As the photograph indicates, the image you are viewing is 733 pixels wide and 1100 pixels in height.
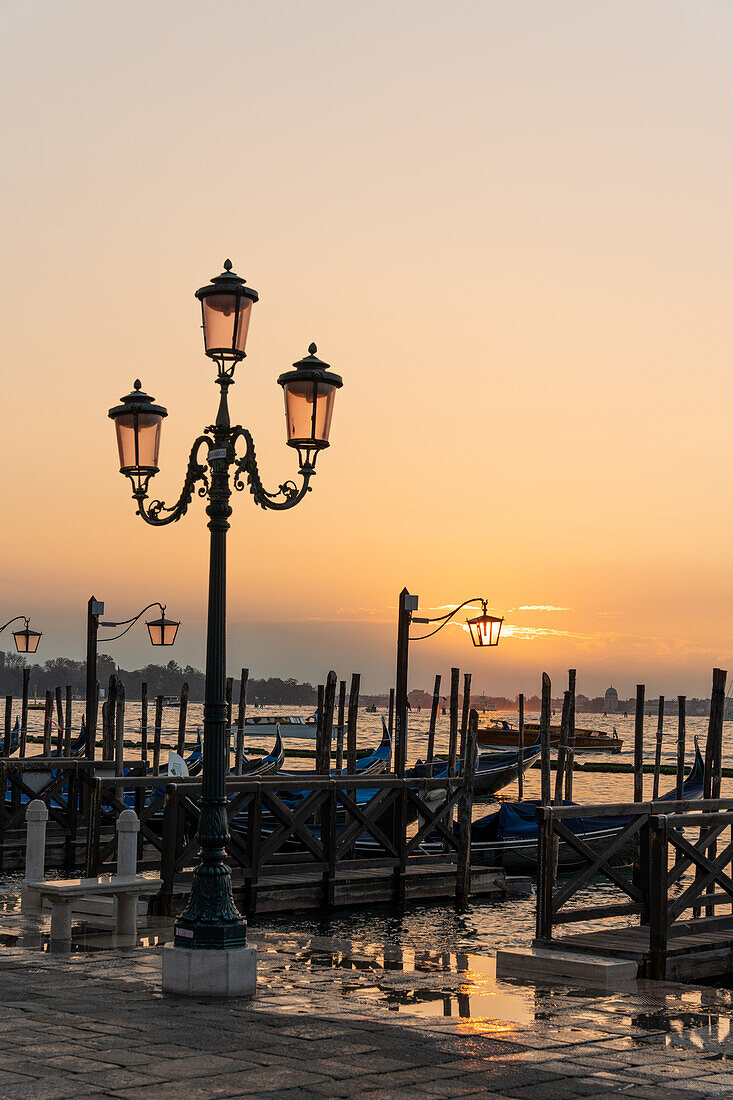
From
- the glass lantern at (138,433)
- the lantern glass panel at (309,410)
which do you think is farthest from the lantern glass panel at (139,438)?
the lantern glass panel at (309,410)

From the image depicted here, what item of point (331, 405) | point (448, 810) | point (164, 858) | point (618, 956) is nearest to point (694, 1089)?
point (618, 956)

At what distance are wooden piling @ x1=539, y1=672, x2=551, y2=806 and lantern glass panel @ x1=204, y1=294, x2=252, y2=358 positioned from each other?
46.1 feet

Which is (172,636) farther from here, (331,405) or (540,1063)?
(540,1063)

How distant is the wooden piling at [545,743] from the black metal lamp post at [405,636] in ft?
9.06

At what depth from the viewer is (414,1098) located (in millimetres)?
5324

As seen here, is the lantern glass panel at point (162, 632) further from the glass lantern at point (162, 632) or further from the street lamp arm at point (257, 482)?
the street lamp arm at point (257, 482)

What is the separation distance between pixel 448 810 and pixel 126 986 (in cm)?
938

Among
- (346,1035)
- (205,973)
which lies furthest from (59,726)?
(346,1035)

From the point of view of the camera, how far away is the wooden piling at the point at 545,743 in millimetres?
21828

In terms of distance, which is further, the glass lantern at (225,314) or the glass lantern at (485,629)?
the glass lantern at (485,629)

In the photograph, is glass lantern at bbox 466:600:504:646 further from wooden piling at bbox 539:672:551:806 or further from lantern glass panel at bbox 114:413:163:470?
lantern glass panel at bbox 114:413:163:470

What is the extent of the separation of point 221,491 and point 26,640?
67.8 ft

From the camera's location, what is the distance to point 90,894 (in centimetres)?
1020

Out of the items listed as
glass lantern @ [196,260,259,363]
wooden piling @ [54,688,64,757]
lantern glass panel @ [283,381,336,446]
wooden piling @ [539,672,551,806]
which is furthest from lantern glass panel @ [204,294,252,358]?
wooden piling @ [54,688,64,757]
